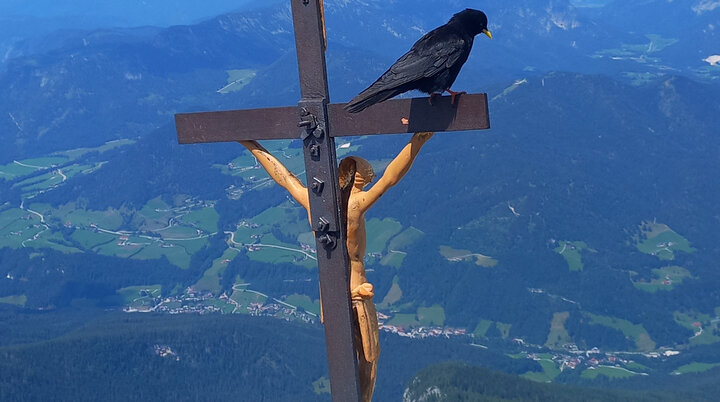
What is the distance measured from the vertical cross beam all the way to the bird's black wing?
448 mm

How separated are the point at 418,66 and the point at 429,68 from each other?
91mm

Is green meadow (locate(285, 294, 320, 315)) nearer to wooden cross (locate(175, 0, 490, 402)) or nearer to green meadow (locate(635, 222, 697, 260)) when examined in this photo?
green meadow (locate(635, 222, 697, 260))

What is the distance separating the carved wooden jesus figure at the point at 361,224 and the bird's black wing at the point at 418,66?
0.64 metres

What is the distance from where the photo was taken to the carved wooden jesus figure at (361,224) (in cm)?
895

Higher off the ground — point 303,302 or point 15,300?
point 15,300

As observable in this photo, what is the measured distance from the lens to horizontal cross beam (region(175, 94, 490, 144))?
27.2 feet

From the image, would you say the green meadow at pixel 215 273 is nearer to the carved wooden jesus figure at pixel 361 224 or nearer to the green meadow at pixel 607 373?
the green meadow at pixel 607 373

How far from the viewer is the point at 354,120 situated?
8.73m

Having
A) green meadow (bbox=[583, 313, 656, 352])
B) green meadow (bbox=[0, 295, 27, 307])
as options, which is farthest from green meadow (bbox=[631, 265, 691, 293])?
green meadow (bbox=[0, 295, 27, 307])

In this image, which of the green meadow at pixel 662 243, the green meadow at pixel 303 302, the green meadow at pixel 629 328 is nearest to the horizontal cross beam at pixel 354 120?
the green meadow at pixel 629 328

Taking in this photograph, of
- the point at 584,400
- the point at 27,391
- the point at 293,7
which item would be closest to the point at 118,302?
the point at 27,391

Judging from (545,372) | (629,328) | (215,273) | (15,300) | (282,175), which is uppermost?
(215,273)

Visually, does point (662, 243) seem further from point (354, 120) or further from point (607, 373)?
point (354, 120)

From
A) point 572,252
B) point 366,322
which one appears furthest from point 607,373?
point 366,322
